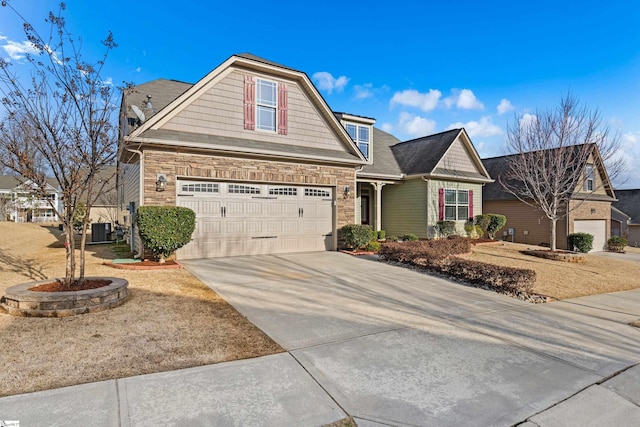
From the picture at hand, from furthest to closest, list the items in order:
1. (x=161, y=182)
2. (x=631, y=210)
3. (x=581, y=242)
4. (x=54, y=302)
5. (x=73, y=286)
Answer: (x=631, y=210), (x=581, y=242), (x=161, y=182), (x=73, y=286), (x=54, y=302)

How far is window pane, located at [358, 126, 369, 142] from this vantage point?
53.2 feet

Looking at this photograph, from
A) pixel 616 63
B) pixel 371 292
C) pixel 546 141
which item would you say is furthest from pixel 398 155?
pixel 371 292

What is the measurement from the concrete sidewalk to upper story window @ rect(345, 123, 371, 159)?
11073mm

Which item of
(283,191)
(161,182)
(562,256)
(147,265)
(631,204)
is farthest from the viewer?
(631,204)

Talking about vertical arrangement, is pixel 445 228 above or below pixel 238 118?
below

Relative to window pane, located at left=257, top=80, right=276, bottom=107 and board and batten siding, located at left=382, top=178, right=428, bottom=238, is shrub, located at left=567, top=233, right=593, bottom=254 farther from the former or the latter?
window pane, located at left=257, top=80, right=276, bottom=107

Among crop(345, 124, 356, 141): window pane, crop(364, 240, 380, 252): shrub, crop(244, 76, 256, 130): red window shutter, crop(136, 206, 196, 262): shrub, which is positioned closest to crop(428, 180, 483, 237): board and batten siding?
crop(345, 124, 356, 141): window pane

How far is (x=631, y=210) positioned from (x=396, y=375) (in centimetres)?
4295

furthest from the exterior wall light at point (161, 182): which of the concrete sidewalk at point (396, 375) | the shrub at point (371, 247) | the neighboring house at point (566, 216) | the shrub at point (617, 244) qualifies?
the shrub at point (617, 244)

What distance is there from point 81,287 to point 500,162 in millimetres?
23889

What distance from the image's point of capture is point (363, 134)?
16.3 metres

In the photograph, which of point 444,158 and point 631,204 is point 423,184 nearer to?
point 444,158

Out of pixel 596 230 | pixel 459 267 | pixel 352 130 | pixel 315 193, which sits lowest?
pixel 459 267

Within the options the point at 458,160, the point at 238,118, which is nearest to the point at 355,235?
the point at 238,118
